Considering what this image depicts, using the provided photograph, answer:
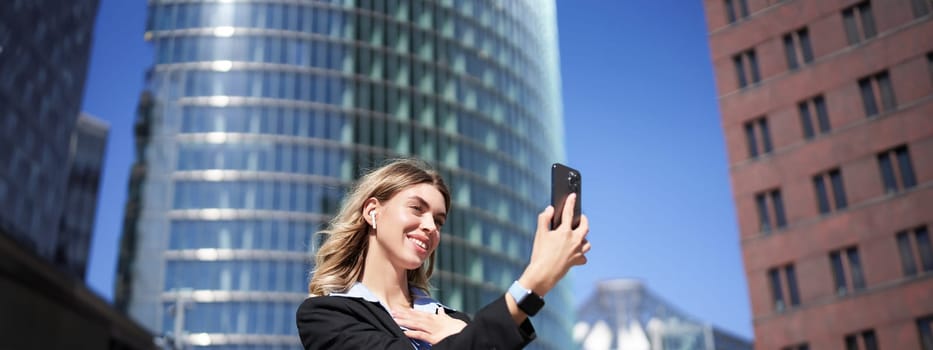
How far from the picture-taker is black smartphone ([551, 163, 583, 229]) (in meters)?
3.22

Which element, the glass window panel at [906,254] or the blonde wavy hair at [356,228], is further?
the glass window panel at [906,254]

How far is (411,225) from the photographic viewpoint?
12.6 feet

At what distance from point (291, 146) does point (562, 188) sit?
85565 mm

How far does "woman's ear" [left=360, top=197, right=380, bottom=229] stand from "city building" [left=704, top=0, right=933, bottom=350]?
3559 centimetres

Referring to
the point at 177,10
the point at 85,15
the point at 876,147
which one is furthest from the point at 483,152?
the point at 876,147

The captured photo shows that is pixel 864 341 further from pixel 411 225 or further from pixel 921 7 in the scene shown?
pixel 411 225

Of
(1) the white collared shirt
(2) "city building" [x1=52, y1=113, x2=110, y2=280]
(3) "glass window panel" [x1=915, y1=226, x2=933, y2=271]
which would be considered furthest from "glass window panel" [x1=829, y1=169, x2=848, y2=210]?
(1) the white collared shirt

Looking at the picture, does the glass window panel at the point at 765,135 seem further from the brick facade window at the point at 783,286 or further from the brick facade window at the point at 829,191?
the brick facade window at the point at 783,286

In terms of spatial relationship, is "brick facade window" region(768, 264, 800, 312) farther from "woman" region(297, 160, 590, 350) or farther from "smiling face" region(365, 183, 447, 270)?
"smiling face" region(365, 183, 447, 270)

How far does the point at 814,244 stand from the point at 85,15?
33.2 m

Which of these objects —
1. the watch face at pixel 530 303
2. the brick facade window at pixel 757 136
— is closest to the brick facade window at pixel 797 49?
the brick facade window at pixel 757 136

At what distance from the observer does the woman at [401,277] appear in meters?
3.15

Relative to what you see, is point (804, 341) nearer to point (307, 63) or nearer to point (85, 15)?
point (85, 15)

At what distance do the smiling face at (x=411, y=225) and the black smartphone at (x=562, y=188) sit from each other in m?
0.73
